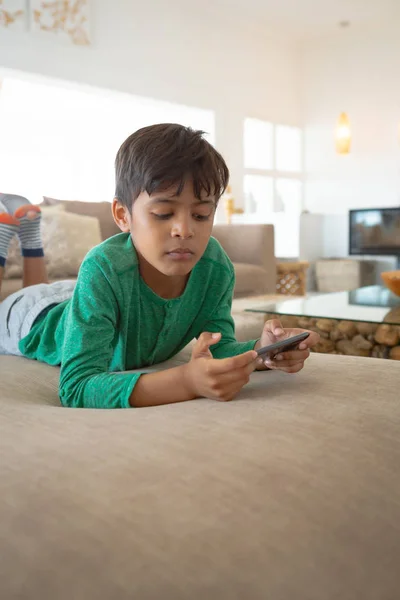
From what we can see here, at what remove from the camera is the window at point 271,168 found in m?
6.75

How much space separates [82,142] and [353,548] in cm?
605

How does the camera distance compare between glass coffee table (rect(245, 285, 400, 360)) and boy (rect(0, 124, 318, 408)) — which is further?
glass coffee table (rect(245, 285, 400, 360))

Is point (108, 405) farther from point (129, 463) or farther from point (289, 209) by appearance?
point (289, 209)

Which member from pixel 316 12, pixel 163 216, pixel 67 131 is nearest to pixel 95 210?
pixel 67 131

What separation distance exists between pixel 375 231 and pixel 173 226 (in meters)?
6.22

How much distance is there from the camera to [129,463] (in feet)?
1.86

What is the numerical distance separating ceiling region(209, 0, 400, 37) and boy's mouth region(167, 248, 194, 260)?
5718 millimetres

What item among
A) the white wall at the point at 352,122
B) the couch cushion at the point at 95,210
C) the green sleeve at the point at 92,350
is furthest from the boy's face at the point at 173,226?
the white wall at the point at 352,122

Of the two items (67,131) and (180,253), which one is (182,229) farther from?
(67,131)

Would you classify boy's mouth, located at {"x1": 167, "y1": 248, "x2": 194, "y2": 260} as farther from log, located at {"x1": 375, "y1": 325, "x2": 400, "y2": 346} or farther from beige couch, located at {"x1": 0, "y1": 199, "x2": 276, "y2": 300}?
beige couch, located at {"x1": 0, "y1": 199, "x2": 276, "y2": 300}

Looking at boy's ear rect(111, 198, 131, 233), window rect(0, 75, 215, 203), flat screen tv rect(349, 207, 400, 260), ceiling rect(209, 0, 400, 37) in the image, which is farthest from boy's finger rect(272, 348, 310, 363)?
flat screen tv rect(349, 207, 400, 260)

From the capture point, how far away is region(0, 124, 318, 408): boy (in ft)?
2.89

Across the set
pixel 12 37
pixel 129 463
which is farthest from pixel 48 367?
pixel 12 37

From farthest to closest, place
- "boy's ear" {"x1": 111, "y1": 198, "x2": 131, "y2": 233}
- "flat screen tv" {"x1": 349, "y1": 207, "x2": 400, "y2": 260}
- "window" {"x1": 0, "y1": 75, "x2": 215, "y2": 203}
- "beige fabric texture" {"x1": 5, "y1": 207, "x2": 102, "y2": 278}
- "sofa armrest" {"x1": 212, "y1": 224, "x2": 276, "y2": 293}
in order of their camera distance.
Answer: "flat screen tv" {"x1": 349, "y1": 207, "x2": 400, "y2": 260} < "window" {"x1": 0, "y1": 75, "x2": 215, "y2": 203} < "sofa armrest" {"x1": 212, "y1": 224, "x2": 276, "y2": 293} < "beige fabric texture" {"x1": 5, "y1": 207, "x2": 102, "y2": 278} < "boy's ear" {"x1": 111, "y1": 198, "x2": 131, "y2": 233}
